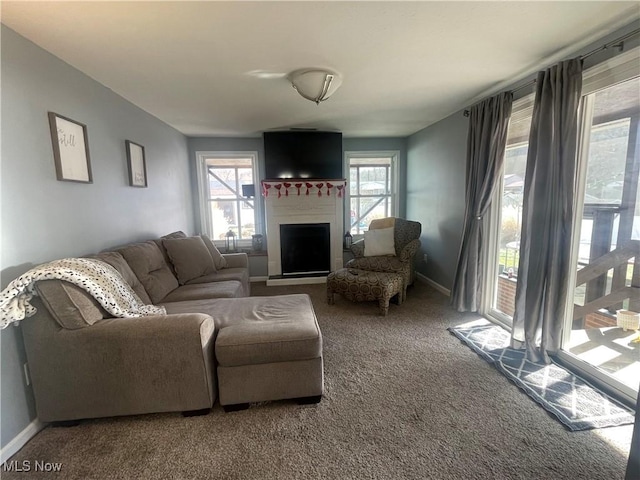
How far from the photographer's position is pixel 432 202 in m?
4.02

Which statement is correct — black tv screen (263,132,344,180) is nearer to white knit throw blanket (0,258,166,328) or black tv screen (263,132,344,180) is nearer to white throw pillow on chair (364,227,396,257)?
white throw pillow on chair (364,227,396,257)

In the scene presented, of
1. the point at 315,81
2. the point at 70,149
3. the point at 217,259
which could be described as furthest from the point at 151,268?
the point at 315,81

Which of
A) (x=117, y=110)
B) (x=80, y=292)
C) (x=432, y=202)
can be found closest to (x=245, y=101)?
(x=117, y=110)

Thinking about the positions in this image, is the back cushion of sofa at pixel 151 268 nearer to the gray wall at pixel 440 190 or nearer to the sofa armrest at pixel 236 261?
the sofa armrest at pixel 236 261

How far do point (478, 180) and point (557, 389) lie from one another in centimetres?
185

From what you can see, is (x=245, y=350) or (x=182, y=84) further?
(x=182, y=84)

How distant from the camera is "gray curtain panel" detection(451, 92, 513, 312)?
8.49ft

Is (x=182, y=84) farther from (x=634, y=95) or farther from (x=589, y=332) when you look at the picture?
(x=589, y=332)

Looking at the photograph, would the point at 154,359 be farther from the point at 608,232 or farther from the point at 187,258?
the point at 608,232

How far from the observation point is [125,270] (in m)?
2.10

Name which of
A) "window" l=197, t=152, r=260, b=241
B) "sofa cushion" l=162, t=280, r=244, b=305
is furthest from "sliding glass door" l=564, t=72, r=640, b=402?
"window" l=197, t=152, r=260, b=241

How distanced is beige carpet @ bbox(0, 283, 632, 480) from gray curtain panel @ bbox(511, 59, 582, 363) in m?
0.56

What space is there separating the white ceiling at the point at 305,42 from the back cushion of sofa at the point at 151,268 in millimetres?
1395

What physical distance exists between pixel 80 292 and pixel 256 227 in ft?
10.8
